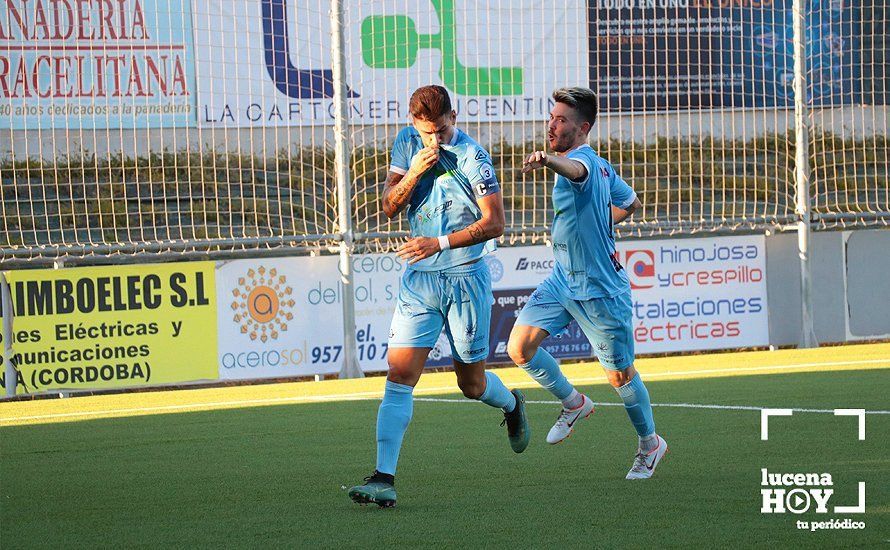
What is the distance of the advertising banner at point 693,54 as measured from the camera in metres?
15.6

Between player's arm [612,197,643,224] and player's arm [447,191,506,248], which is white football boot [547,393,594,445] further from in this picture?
player's arm [447,191,506,248]

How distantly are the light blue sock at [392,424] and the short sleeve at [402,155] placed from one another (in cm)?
107

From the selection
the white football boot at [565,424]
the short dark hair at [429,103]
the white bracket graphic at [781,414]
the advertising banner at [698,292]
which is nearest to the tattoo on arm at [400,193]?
the short dark hair at [429,103]

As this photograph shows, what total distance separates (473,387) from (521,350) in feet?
1.59

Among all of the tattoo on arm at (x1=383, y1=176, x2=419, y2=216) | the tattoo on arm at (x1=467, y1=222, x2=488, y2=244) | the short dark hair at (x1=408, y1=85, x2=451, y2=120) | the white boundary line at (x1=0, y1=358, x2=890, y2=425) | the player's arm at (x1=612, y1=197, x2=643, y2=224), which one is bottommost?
the white boundary line at (x1=0, y1=358, x2=890, y2=425)

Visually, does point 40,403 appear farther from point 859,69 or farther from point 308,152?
point 859,69

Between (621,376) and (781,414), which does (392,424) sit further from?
(781,414)

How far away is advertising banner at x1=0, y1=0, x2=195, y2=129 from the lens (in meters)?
13.1

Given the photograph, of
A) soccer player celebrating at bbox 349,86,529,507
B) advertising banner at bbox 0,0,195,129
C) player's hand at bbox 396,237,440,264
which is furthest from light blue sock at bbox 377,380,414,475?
advertising banner at bbox 0,0,195,129

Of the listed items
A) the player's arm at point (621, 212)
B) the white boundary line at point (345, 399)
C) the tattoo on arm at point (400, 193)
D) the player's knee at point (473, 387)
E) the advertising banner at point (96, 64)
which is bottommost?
the white boundary line at point (345, 399)

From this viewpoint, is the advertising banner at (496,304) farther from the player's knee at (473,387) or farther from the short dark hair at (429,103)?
the short dark hair at (429,103)

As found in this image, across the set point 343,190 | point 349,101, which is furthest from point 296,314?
point 349,101

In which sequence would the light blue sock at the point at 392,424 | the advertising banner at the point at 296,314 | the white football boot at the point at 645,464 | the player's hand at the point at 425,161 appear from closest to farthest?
the light blue sock at the point at 392,424, the player's hand at the point at 425,161, the white football boot at the point at 645,464, the advertising banner at the point at 296,314

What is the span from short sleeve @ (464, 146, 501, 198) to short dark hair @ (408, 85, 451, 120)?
27cm
